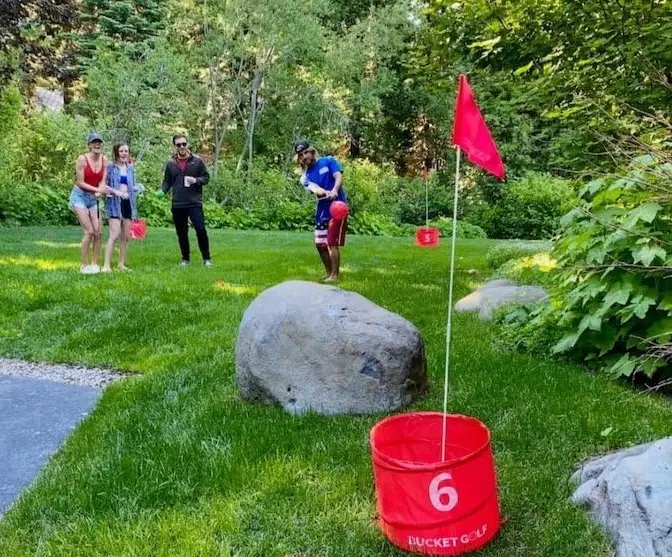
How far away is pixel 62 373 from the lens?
4.61m

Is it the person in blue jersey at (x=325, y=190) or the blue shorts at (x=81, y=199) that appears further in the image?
the blue shorts at (x=81, y=199)

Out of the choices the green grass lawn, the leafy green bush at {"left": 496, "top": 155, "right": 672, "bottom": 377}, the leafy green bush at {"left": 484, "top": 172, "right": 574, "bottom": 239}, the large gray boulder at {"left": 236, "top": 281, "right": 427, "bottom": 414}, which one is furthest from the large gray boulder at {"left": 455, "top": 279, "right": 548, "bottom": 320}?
the leafy green bush at {"left": 484, "top": 172, "right": 574, "bottom": 239}

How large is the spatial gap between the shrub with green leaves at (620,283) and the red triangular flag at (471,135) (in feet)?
3.66

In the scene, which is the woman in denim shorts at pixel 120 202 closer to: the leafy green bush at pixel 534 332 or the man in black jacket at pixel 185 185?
the man in black jacket at pixel 185 185

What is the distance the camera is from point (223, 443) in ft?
10.1

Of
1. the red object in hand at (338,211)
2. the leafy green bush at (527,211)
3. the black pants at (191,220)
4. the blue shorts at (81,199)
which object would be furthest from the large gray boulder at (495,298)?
the leafy green bush at (527,211)

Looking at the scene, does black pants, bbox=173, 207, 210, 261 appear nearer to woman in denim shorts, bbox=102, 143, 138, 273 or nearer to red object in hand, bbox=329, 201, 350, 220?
woman in denim shorts, bbox=102, 143, 138, 273

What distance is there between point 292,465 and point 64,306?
12.8 ft

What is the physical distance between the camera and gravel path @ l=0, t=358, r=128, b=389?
4438 mm

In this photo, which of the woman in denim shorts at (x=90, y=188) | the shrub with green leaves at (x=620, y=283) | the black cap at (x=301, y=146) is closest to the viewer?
the shrub with green leaves at (x=620, y=283)

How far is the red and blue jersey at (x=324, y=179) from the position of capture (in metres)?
7.07

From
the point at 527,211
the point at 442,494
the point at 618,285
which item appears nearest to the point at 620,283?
the point at 618,285

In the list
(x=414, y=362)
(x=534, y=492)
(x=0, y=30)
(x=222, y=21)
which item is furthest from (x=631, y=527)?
(x=222, y=21)

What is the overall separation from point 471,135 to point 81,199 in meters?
5.86
